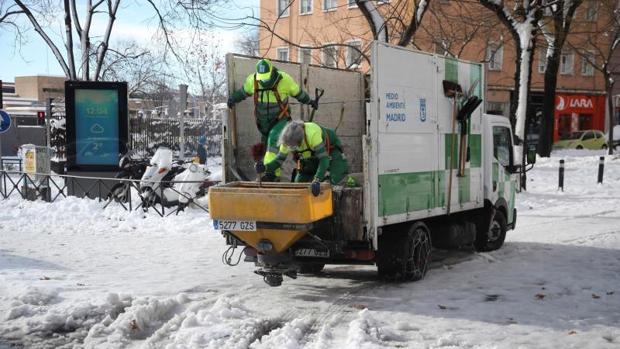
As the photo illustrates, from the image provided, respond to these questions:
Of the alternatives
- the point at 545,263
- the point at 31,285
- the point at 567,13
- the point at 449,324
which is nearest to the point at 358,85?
the point at 545,263

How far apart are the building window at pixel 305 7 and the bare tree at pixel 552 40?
1817 cm

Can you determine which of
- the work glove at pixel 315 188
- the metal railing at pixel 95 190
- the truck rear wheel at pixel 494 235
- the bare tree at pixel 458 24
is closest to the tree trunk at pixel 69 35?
the metal railing at pixel 95 190

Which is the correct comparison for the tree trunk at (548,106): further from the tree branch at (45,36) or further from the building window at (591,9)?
the tree branch at (45,36)

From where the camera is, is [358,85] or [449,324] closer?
[449,324]

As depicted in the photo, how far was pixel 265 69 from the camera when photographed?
7.99 metres

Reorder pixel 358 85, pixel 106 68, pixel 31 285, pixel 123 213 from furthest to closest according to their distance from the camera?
pixel 106 68 → pixel 123 213 → pixel 358 85 → pixel 31 285

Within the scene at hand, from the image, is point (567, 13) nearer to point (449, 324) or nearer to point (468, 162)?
point (468, 162)

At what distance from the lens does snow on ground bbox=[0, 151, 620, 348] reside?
5930mm

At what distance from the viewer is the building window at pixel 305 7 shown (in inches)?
1661

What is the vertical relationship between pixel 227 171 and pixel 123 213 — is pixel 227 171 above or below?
above

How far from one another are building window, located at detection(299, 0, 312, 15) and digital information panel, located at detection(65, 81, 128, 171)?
2652cm

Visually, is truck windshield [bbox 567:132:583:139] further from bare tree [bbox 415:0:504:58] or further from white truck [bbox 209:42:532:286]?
white truck [bbox 209:42:532:286]

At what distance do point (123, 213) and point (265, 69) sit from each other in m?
6.72

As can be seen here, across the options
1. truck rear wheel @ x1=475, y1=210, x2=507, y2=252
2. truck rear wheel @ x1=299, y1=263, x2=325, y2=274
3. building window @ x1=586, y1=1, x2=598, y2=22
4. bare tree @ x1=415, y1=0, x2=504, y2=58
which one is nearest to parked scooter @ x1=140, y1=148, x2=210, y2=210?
truck rear wheel @ x1=299, y1=263, x2=325, y2=274
